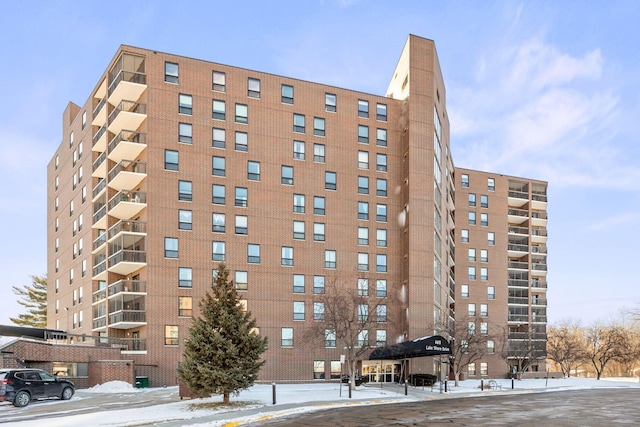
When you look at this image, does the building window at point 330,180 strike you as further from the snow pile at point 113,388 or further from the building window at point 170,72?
the snow pile at point 113,388

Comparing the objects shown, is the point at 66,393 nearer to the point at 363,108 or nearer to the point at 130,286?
the point at 130,286

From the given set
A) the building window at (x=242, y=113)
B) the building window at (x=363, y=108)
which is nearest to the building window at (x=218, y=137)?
the building window at (x=242, y=113)

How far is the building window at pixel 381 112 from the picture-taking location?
190 ft

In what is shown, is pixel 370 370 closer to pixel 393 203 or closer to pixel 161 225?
pixel 393 203

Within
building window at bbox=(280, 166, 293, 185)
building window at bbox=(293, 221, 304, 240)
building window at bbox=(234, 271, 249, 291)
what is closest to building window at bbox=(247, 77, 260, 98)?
building window at bbox=(280, 166, 293, 185)

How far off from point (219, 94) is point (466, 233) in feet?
137

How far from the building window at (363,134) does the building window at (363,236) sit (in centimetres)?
823

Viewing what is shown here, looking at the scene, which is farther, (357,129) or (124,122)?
(357,129)

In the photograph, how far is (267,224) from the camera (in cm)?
5206

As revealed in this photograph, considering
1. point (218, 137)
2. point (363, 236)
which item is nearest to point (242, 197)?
point (218, 137)

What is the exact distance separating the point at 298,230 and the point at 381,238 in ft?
26.7

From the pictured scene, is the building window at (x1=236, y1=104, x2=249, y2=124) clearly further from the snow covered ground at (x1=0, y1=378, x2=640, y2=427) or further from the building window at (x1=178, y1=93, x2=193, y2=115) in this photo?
the snow covered ground at (x1=0, y1=378, x2=640, y2=427)

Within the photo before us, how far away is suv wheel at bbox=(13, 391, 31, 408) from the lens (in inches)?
1089

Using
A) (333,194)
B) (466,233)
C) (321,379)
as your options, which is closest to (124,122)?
(333,194)
